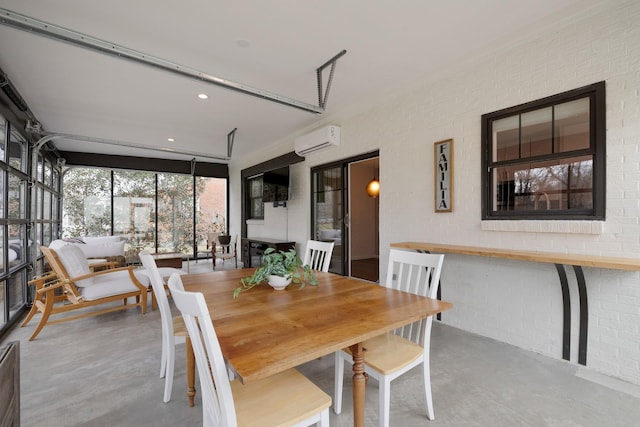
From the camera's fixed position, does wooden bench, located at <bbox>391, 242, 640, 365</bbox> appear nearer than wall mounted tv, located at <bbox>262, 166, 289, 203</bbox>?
Yes

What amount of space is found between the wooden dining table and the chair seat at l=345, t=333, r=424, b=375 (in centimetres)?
19

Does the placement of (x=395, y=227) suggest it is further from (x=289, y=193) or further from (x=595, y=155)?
(x=289, y=193)

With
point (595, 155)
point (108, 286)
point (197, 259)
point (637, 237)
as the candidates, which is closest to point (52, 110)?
point (108, 286)

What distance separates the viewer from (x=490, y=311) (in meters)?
2.90

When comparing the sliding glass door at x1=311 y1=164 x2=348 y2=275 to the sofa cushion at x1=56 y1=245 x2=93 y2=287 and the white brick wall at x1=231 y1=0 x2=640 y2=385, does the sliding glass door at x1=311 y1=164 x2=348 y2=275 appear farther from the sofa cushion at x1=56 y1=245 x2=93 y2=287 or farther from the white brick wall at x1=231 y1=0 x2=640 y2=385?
the sofa cushion at x1=56 y1=245 x2=93 y2=287

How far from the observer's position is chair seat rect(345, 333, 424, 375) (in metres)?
1.54

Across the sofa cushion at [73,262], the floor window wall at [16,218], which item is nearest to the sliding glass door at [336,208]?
the sofa cushion at [73,262]

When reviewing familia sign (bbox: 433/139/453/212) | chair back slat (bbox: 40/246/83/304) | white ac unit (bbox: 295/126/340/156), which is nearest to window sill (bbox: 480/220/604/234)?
familia sign (bbox: 433/139/453/212)

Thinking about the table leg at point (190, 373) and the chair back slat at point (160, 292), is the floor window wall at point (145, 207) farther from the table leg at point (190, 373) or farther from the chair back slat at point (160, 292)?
the table leg at point (190, 373)

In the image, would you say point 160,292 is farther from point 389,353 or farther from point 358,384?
point 389,353

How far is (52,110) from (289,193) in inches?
155

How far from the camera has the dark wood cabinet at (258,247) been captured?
223 inches

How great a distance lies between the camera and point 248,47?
2.81 metres

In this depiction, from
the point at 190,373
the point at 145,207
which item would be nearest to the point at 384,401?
the point at 190,373
